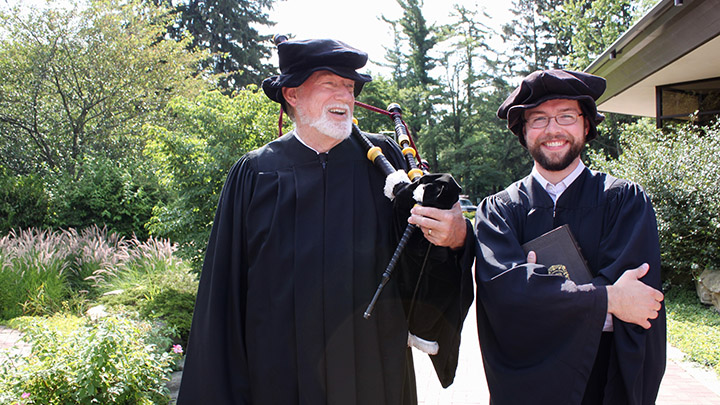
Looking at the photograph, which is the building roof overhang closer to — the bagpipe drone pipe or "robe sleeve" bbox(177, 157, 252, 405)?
the bagpipe drone pipe

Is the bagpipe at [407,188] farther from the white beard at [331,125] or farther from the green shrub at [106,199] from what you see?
Answer: the green shrub at [106,199]

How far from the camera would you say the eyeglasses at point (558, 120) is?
7.16ft

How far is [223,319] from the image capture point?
86.4 inches

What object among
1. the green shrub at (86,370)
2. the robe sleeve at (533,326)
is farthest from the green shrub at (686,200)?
the green shrub at (86,370)

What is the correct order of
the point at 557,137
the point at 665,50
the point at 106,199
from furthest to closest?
the point at 106,199
the point at 665,50
the point at 557,137

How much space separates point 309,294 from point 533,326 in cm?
89

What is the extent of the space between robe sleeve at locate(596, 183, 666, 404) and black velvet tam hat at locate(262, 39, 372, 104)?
127cm

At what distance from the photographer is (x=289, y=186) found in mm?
2281

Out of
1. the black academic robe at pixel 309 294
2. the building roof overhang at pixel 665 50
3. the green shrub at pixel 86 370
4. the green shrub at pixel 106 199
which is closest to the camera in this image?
the black academic robe at pixel 309 294

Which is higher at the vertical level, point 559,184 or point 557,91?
point 557,91

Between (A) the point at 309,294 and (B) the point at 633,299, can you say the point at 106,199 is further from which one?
(B) the point at 633,299

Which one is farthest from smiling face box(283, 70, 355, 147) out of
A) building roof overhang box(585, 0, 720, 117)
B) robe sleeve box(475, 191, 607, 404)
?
building roof overhang box(585, 0, 720, 117)

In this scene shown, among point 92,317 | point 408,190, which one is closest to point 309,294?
point 408,190

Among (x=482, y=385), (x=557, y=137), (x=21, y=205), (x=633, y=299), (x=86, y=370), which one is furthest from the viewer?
(x=21, y=205)
